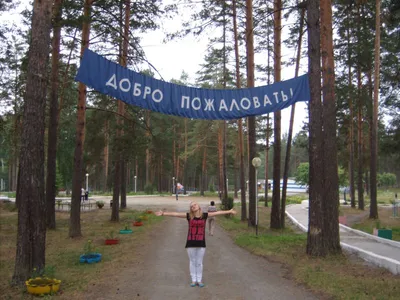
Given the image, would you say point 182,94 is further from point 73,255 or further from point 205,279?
point 73,255

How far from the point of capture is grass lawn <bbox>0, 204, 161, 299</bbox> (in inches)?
276

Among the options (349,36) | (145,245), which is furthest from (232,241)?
(349,36)

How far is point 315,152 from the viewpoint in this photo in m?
9.70

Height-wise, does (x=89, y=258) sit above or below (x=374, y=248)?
above

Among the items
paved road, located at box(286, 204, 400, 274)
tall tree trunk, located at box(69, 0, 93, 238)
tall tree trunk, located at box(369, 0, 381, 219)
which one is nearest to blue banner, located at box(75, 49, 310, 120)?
paved road, located at box(286, 204, 400, 274)

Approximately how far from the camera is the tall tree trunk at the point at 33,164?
23.0 feet

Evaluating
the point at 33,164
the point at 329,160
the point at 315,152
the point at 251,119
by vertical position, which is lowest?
the point at 33,164

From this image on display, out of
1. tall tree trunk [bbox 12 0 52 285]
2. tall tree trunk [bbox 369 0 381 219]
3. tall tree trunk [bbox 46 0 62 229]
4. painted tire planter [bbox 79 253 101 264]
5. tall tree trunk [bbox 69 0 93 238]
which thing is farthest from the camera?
tall tree trunk [bbox 369 0 381 219]

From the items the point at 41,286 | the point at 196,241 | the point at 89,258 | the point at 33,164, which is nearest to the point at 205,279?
the point at 196,241

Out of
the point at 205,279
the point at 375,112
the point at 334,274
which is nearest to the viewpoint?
the point at 205,279

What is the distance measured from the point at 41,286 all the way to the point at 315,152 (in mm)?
6669

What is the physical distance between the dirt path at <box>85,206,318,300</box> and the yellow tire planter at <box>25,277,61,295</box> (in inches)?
21.1

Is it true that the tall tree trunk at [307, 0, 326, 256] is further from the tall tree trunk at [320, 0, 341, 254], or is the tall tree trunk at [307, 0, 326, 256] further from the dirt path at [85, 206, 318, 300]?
the dirt path at [85, 206, 318, 300]

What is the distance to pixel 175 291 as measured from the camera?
21.1ft
